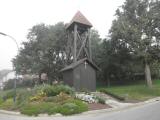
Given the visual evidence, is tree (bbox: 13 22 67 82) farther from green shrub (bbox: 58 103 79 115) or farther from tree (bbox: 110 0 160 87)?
green shrub (bbox: 58 103 79 115)

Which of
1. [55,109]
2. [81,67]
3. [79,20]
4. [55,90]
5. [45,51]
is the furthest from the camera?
[45,51]

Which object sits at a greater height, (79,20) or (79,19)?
(79,19)

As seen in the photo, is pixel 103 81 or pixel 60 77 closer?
pixel 60 77

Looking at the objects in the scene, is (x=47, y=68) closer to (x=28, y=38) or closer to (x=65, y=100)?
(x=28, y=38)

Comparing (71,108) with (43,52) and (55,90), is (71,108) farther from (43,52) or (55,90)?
(43,52)

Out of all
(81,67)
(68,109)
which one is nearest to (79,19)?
(81,67)

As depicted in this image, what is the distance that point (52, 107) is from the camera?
1329 centimetres

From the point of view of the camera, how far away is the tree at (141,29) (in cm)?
2847

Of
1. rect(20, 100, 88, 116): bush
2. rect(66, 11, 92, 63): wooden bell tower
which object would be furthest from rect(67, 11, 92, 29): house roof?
rect(20, 100, 88, 116): bush

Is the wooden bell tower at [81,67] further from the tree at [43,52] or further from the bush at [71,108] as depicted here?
the bush at [71,108]

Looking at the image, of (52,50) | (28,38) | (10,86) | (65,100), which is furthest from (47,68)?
(65,100)

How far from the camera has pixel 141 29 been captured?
29234 mm

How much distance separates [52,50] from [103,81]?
13126 millimetres

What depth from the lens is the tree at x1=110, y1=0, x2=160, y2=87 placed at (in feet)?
93.4
